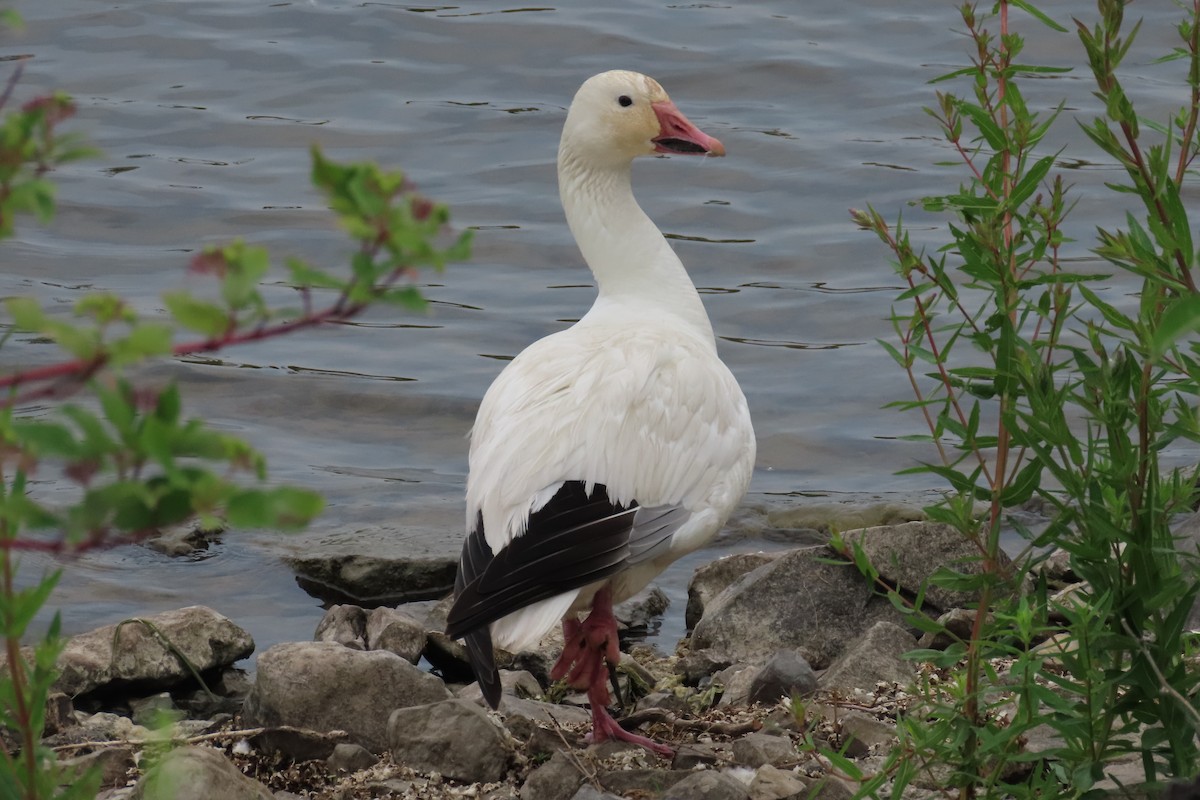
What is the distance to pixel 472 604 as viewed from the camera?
165 inches

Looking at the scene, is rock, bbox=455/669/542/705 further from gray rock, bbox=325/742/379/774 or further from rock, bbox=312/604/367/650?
gray rock, bbox=325/742/379/774

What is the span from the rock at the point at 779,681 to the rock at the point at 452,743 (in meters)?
0.99

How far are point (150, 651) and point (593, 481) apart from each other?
1891mm

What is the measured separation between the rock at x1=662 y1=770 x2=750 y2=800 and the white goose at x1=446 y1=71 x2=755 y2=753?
58 cm

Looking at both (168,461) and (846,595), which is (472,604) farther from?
(168,461)

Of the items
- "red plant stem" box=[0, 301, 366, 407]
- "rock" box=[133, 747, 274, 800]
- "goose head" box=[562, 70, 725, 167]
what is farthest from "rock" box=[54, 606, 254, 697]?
"red plant stem" box=[0, 301, 366, 407]

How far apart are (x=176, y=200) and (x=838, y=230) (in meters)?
4.79

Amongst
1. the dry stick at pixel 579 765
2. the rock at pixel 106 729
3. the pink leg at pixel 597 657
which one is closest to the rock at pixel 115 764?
the rock at pixel 106 729

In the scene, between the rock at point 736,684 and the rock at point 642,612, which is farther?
the rock at point 642,612

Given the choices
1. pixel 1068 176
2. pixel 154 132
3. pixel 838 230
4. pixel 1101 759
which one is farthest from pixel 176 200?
pixel 1101 759

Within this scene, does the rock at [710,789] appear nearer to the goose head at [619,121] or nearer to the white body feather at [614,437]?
the white body feather at [614,437]

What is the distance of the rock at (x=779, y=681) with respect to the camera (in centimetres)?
491

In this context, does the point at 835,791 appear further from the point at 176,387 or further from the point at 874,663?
the point at 176,387

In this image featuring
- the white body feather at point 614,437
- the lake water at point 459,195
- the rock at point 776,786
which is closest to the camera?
the rock at point 776,786
